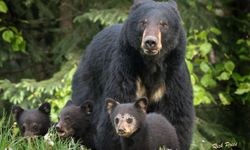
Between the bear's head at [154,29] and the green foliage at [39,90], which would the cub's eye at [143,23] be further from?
the green foliage at [39,90]

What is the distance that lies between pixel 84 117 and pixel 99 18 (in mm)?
3843

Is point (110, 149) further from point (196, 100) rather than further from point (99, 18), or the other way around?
point (99, 18)

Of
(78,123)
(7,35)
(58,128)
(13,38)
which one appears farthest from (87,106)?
(13,38)

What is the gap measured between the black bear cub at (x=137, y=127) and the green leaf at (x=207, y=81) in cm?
415

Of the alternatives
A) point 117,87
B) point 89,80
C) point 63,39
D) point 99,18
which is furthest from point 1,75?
point 117,87

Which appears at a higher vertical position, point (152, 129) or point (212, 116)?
point (212, 116)

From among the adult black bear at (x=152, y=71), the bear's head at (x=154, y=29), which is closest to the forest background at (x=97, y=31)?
the adult black bear at (x=152, y=71)

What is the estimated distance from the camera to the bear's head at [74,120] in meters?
7.77

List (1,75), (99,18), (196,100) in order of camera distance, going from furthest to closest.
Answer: (1,75) < (99,18) < (196,100)

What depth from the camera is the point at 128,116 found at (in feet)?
22.3

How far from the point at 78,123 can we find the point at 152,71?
0.95 meters

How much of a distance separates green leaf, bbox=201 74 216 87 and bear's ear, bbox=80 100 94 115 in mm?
3572

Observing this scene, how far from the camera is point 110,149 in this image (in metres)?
7.88

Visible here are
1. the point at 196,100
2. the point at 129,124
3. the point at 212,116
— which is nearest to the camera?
the point at 129,124
